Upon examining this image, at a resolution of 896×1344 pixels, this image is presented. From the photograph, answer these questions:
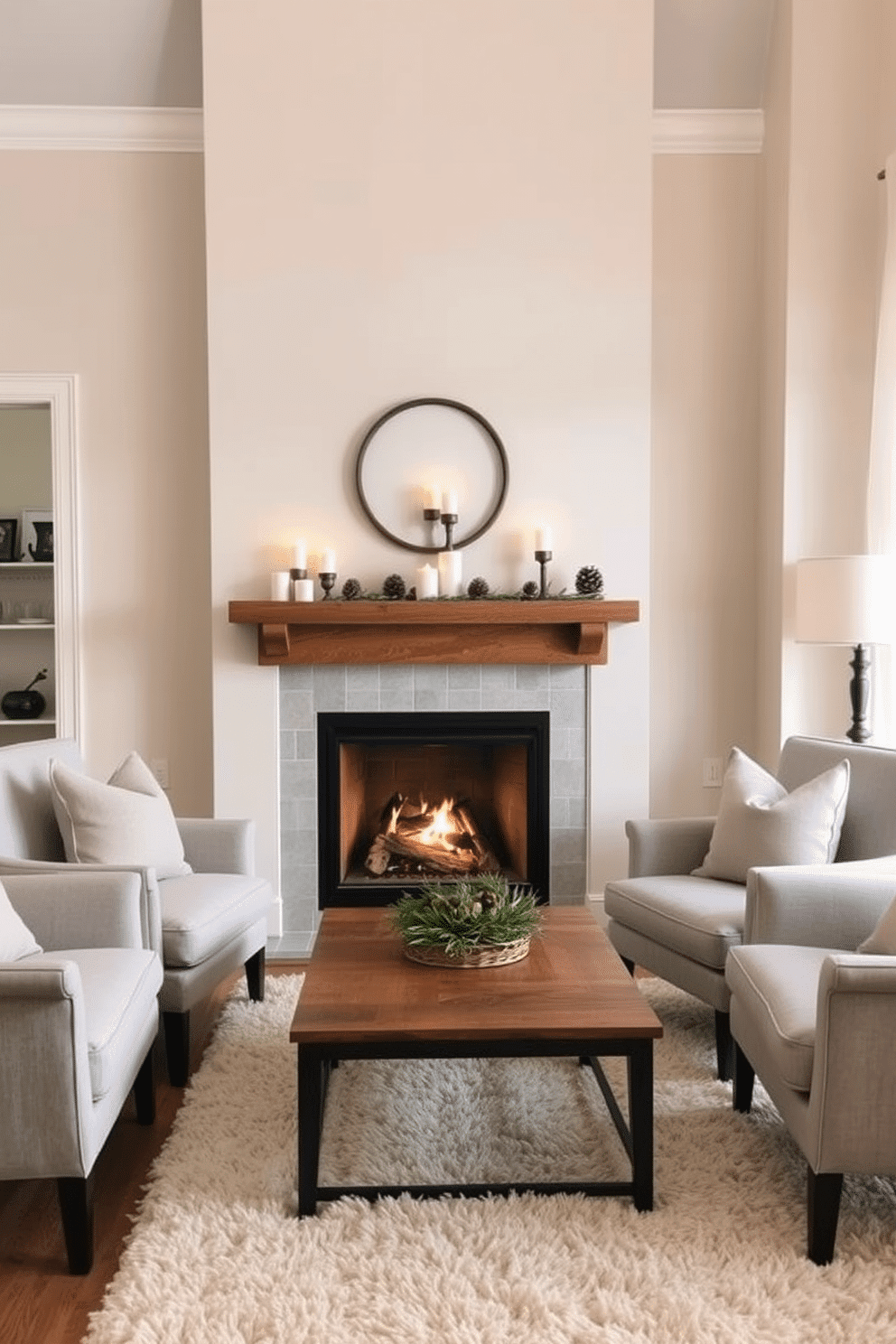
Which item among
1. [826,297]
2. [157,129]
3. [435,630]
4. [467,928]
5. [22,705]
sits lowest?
[467,928]

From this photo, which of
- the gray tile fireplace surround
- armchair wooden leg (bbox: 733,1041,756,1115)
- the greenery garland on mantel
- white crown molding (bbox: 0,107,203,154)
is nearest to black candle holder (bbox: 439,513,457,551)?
the greenery garland on mantel

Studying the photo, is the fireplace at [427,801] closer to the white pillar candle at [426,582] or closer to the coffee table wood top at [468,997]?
the white pillar candle at [426,582]

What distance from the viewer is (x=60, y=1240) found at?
7.73ft

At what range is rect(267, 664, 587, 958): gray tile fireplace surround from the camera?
4.38m

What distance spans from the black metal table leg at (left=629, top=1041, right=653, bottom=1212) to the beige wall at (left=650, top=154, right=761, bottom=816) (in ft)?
8.17

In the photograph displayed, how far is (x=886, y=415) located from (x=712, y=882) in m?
1.74

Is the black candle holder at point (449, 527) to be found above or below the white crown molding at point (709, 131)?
below

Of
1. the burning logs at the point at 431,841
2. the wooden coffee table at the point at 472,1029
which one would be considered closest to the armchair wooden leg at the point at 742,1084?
the wooden coffee table at the point at 472,1029

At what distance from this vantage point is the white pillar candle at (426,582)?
4.26 m

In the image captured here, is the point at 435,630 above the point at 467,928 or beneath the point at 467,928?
above

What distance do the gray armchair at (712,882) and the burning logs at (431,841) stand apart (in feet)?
3.06

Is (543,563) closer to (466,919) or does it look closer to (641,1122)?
(466,919)

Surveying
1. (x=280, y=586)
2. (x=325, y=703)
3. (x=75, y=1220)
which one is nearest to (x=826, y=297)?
(x=280, y=586)

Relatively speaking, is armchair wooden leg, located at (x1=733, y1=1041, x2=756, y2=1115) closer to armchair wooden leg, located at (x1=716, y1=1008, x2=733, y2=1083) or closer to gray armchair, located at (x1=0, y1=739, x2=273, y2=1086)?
armchair wooden leg, located at (x1=716, y1=1008, x2=733, y2=1083)
